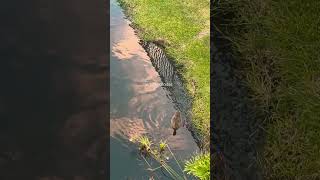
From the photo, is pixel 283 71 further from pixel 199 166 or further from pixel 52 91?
pixel 52 91

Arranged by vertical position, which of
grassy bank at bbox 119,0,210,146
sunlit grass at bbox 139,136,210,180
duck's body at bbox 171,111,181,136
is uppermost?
grassy bank at bbox 119,0,210,146

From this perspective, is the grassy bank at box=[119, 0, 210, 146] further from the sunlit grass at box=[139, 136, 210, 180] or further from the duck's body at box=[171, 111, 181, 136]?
the sunlit grass at box=[139, 136, 210, 180]

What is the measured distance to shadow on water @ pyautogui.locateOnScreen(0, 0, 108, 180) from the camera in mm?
3229

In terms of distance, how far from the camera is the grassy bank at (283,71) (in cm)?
384

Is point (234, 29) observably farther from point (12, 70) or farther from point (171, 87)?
point (12, 70)

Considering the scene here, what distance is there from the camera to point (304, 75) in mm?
3895

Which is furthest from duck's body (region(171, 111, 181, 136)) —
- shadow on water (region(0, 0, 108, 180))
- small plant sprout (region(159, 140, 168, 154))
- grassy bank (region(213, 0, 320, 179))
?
shadow on water (region(0, 0, 108, 180))

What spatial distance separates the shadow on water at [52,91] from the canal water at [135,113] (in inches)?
33.3

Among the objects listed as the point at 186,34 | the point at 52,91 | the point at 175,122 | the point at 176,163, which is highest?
the point at 52,91

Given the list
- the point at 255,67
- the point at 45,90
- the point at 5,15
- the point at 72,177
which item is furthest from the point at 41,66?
the point at 255,67

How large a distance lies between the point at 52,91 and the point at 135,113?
58.2 inches

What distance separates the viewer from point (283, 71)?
12.8ft

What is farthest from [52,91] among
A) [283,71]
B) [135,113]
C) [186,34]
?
[186,34]

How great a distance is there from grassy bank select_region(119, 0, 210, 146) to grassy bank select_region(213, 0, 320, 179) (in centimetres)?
86
